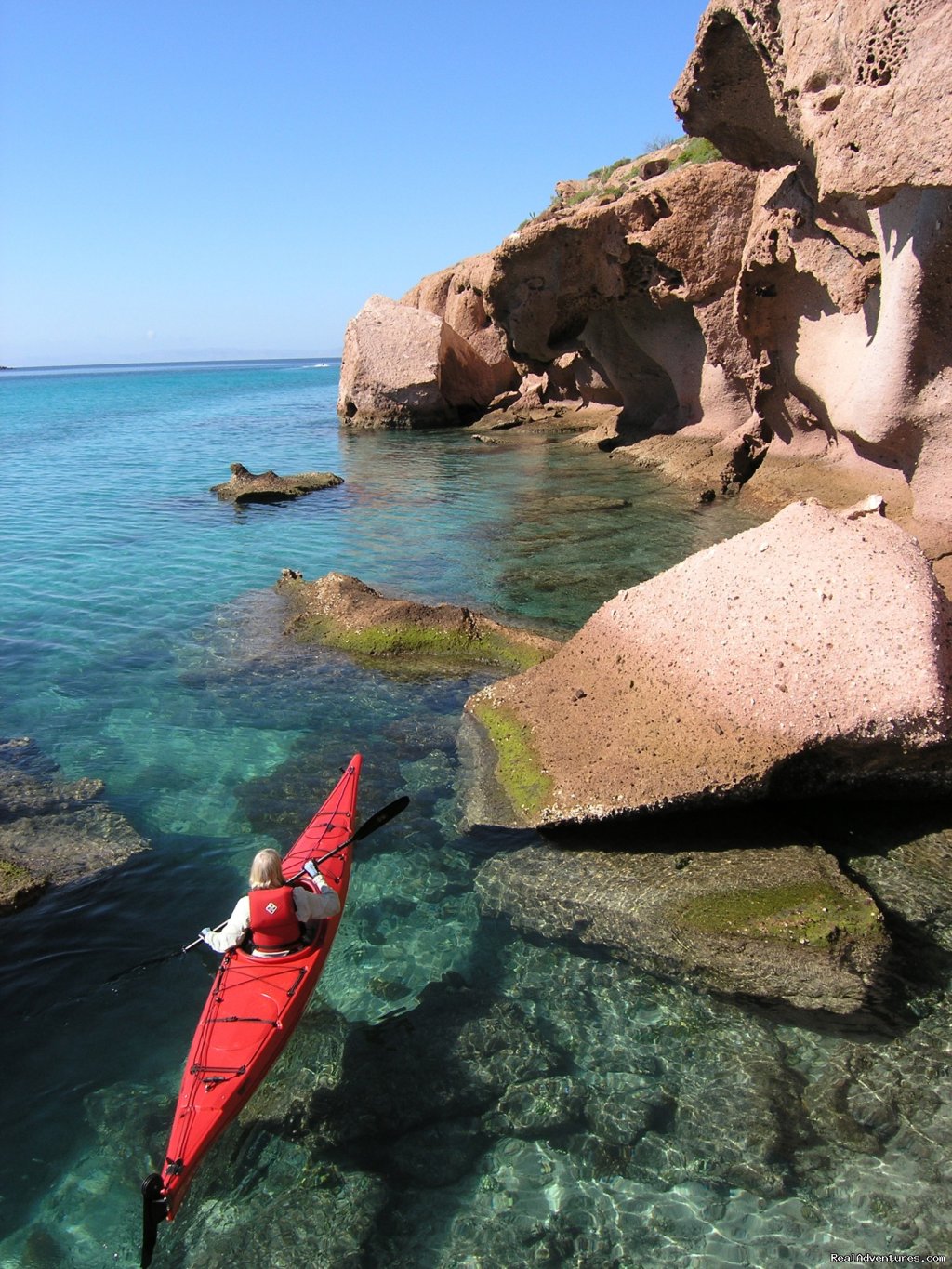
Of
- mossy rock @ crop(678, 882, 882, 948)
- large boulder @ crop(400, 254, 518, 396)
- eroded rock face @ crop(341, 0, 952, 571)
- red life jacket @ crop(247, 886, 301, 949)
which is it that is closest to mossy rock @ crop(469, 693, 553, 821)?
mossy rock @ crop(678, 882, 882, 948)

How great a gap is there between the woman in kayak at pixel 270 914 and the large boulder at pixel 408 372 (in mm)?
32704

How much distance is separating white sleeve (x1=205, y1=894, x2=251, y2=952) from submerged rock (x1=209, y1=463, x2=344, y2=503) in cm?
1982

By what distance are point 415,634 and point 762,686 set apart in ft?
19.6

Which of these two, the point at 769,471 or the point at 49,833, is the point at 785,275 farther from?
the point at 49,833

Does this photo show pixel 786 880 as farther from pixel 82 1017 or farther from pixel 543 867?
pixel 82 1017

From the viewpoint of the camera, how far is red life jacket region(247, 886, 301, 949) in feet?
19.9

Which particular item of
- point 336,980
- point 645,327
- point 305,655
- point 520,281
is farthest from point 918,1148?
point 520,281

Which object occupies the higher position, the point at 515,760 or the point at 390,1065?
the point at 515,760

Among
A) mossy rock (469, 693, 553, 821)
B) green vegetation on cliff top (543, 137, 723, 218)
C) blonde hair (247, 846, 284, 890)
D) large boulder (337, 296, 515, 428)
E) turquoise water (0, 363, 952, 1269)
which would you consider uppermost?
green vegetation on cliff top (543, 137, 723, 218)

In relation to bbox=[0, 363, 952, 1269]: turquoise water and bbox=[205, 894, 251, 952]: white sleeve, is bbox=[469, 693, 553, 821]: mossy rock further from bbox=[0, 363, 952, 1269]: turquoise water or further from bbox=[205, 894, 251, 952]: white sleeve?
bbox=[205, 894, 251, 952]: white sleeve

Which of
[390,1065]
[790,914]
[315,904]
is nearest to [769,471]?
[790,914]

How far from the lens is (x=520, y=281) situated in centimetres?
2567

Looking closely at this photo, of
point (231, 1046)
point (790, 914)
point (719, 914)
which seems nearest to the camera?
point (231, 1046)

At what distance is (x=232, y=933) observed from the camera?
6.20 meters
